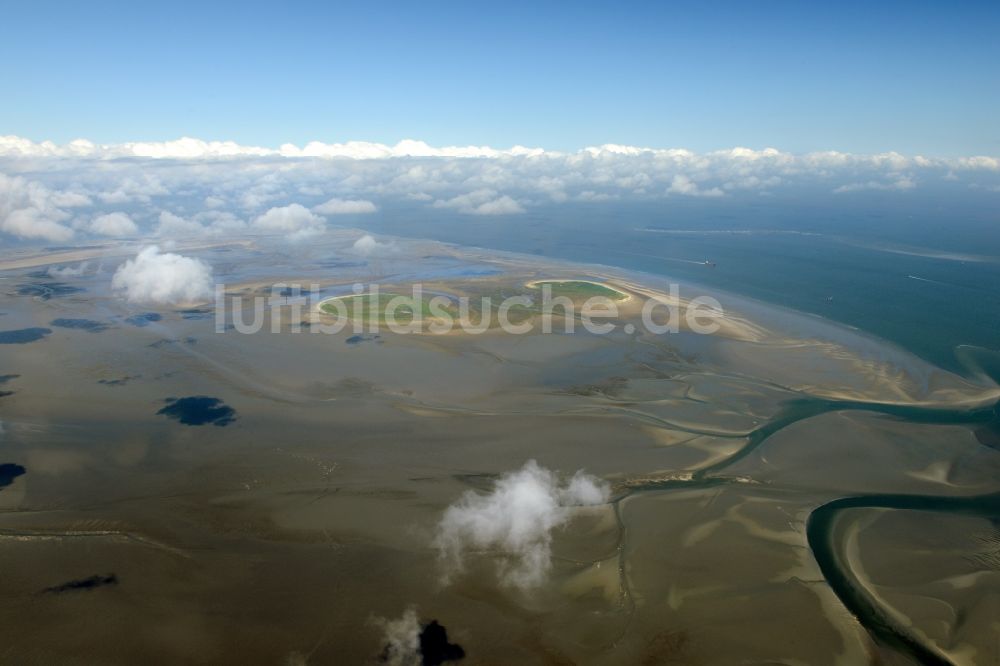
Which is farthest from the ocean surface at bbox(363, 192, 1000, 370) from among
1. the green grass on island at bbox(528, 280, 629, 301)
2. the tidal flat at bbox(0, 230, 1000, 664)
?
the green grass on island at bbox(528, 280, 629, 301)

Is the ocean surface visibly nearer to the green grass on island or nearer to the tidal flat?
the tidal flat

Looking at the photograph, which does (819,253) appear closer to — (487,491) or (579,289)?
(579,289)

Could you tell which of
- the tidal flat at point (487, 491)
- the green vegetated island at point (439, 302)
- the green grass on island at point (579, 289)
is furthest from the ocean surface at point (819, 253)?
the green vegetated island at point (439, 302)

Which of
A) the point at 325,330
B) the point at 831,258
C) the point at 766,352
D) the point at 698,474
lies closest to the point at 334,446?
the point at 698,474

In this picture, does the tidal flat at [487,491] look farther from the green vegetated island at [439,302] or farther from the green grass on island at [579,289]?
the green grass on island at [579,289]

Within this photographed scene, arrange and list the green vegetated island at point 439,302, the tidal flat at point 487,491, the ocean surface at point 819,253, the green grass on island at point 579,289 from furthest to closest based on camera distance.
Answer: the green grass on island at point 579,289 → the ocean surface at point 819,253 → the green vegetated island at point 439,302 → the tidal flat at point 487,491

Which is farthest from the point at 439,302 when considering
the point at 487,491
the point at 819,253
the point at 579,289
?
the point at 819,253
